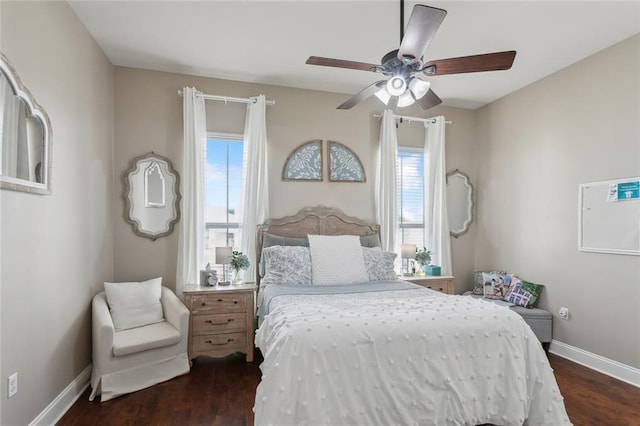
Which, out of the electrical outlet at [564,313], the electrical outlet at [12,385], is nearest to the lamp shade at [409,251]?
the electrical outlet at [564,313]

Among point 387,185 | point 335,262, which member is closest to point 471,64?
point 335,262

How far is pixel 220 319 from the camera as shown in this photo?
11.0 feet

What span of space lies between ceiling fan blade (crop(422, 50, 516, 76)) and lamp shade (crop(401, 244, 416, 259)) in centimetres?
238

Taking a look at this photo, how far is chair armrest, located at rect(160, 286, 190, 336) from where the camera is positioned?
2943mm

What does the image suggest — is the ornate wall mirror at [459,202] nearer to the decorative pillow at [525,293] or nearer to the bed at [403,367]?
the decorative pillow at [525,293]

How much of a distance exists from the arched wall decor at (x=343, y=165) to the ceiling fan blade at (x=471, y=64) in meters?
2.04

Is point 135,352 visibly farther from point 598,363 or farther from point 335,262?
point 598,363

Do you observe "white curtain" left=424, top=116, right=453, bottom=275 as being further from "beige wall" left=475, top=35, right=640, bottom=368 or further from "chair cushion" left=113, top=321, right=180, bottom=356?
"chair cushion" left=113, top=321, right=180, bottom=356

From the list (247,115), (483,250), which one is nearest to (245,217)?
(247,115)

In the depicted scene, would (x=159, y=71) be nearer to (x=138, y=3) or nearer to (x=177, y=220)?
(x=138, y=3)

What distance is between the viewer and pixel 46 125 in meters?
2.23

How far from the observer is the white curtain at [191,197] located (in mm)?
3607

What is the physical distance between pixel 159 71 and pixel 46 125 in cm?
177

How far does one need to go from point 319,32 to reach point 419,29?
1397 millimetres
